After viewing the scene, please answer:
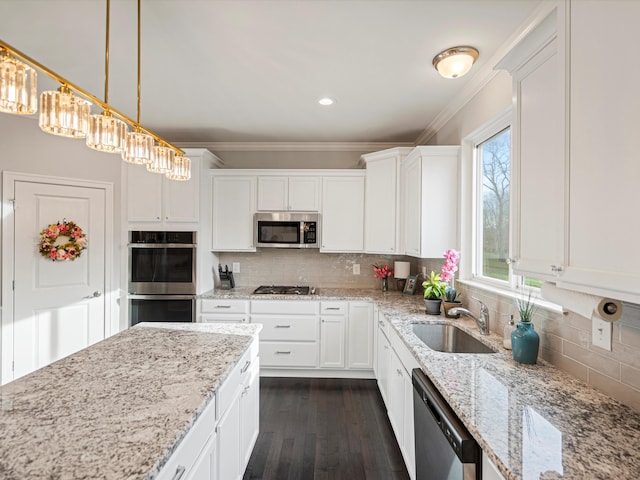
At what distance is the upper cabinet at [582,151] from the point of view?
876 mm

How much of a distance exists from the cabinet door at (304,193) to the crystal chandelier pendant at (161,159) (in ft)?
6.37

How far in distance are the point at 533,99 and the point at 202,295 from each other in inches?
127

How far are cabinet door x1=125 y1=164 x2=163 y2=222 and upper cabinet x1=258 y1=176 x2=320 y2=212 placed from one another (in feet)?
3.51

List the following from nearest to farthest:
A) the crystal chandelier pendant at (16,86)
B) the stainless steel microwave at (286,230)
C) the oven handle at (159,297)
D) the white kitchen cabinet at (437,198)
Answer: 1. the crystal chandelier pendant at (16,86)
2. the white kitchen cabinet at (437,198)
3. the oven handle at (159,297)
4. the stainless steel microwave at (286,230)

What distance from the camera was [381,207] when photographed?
11.7 feet

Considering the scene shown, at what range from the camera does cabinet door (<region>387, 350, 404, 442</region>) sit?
2164 millimetres

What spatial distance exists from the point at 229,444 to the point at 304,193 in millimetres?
2664

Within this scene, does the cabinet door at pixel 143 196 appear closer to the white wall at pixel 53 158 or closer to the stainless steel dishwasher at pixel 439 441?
the white wall at pixel 53 158

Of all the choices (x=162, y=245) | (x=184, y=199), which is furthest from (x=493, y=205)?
(x=162, y=245)

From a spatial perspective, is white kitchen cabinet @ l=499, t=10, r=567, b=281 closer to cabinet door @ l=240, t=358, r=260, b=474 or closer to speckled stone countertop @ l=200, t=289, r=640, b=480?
speckled stone countertop @ l=200, t=289, r=640, b=480

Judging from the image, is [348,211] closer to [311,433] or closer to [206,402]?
[311,433]

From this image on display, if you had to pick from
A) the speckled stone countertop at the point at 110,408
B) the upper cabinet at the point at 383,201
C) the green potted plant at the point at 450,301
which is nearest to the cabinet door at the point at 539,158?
the green potted plant at the point at 450,301

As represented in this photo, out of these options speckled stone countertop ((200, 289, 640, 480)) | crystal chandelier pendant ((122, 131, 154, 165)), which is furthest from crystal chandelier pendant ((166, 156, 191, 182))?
speckled stone countertop ((200, 289, 640, 480))

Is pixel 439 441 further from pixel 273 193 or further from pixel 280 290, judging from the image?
pixel 273 193
